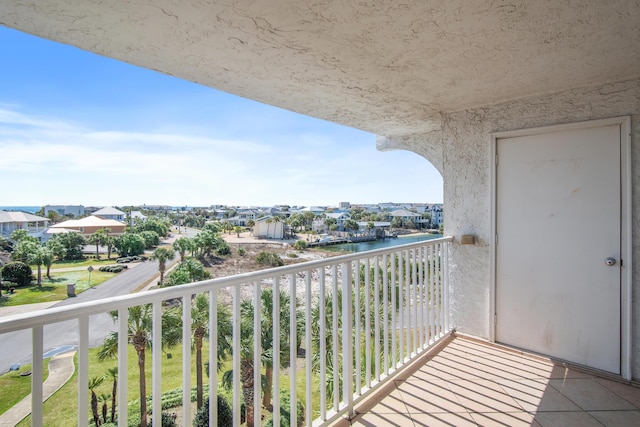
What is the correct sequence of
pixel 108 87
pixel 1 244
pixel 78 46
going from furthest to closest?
1. pixel 108 87
2. pixel 1 244
3. pixel 78 46

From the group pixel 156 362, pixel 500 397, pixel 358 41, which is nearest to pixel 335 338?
pixel 156 362

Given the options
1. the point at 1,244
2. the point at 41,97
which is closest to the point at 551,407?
the point at 1,244

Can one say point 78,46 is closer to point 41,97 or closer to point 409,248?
point 409,248

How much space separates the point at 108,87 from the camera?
33.5 ft

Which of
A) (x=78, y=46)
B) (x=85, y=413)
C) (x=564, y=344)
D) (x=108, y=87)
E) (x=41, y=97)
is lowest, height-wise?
(x=564, y=344)

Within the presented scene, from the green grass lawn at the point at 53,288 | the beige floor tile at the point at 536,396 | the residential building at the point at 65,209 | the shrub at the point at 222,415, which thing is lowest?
the shrub at the point at 222,415

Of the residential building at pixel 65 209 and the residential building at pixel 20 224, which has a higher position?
the residential building at pixel 65 209

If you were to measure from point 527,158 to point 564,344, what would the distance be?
1.81 metres

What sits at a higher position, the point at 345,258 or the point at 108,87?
the point at 108,87

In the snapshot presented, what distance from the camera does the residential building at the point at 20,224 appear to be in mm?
4031

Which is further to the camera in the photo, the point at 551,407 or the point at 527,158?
the point at 527,158

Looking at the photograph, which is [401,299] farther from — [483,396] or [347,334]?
[483,396]

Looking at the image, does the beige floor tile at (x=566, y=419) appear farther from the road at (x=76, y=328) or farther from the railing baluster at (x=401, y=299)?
the road at (x=76, y=328)

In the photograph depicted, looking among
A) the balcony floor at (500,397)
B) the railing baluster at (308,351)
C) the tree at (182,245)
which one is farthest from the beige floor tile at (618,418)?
the tree at (182,245)
